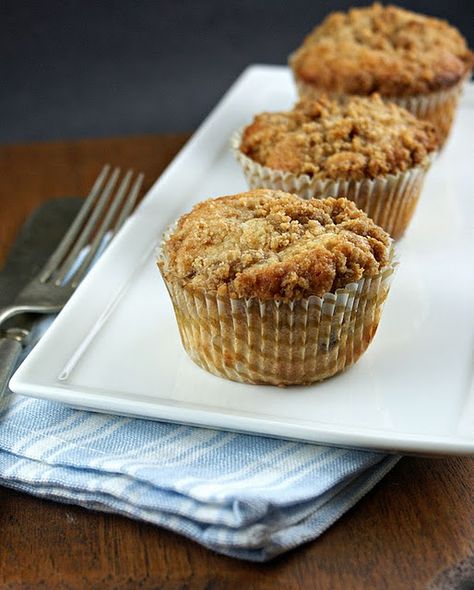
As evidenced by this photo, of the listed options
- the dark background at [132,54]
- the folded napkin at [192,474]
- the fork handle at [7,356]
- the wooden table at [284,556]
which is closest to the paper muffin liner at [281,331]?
the folded napkin at [192,474]

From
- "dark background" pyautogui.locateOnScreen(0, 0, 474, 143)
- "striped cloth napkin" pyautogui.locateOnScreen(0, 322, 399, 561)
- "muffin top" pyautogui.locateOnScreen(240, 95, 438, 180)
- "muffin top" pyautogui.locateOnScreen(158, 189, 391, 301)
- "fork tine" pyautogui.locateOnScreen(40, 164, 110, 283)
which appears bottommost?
"dark background" pyautogui.locateOnScreen(0, 0, 474, 143)

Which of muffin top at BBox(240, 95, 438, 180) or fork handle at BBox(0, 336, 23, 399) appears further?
muffin top at BBox(240, 95, 438, 180)

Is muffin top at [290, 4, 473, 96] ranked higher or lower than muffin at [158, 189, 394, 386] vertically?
lower

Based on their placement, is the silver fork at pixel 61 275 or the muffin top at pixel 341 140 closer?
the silver fork at pixel 61 275

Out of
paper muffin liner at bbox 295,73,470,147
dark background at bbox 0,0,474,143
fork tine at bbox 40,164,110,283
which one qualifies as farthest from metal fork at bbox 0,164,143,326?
dark background at bbox 0,0,474,143

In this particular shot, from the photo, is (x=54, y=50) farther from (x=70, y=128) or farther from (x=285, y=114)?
(x=285, y=114)

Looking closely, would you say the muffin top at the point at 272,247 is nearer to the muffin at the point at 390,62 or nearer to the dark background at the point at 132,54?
the muffin at the point at 390,62

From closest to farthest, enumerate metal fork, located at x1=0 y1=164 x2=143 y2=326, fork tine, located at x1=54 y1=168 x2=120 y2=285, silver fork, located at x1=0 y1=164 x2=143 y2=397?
silver fork, located at x1=0 y1=164 x2=143 y2=397, metal fork, located at x1=0 y1=164 x2=143 y2=326, fork tine, located at x1=54 y1=168 x2=120 y2=285

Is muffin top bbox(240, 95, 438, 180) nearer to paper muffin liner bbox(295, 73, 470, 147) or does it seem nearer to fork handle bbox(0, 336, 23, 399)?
paper muffin liner bbox(295, 73, 470, 147)

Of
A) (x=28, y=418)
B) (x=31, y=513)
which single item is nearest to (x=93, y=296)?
(x=28, y=418)
